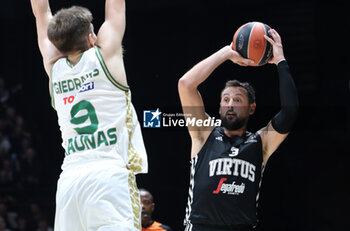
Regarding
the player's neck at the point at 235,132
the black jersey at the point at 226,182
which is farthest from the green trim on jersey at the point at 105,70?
the player's neck at the point at 235,132

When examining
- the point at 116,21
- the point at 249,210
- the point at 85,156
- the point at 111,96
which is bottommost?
the point at 249,210

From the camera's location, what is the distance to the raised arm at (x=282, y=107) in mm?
3900

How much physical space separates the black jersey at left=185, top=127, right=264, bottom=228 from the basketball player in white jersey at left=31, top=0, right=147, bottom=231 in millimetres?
890

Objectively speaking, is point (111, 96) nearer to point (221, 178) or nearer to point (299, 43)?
point (221, 178)

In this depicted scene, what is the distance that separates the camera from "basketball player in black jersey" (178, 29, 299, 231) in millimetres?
3846

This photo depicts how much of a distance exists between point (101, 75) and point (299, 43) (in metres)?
5.84

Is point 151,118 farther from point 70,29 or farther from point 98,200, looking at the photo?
point 98,200

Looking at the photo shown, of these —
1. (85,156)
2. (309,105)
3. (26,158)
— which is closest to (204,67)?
(85,156)

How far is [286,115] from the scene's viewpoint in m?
3.91

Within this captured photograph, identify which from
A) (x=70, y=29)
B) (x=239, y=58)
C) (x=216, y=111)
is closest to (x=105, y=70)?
(x=70, y=29)

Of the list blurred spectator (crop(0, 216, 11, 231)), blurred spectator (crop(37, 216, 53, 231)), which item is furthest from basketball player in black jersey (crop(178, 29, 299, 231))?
blurred spectator (crop(0, 216, 11, 231))

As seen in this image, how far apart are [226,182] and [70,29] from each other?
5.31 ft

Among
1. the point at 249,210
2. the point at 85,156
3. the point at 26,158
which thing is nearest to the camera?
the point at 85,156

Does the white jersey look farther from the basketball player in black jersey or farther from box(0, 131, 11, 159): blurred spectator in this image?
box(0, 131, 11, 159): blurred spectator
